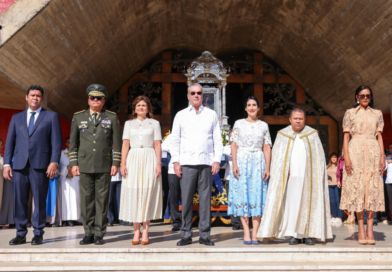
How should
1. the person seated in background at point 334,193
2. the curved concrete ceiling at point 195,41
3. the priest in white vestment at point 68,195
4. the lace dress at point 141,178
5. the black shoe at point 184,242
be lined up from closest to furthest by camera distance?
the black shoe at point 184,242, the lace dress at point 141,178, the curved concrete ceiling at point 195,41, the priest in white vestment at point 68,195, the person seated in background at point 334,193

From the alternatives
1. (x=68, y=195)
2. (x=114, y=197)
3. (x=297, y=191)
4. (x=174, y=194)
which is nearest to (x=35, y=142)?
(x=174, y=194)

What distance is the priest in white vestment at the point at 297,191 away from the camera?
442cm

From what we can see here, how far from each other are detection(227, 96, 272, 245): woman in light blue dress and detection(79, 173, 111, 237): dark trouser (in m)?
1.43

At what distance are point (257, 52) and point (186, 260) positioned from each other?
9704 mm

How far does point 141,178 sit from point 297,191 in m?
1.74

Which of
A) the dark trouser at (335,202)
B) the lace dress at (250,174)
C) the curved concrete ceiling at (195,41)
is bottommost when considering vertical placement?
the dark trouser at (335,202)

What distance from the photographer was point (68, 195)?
7.72 metres

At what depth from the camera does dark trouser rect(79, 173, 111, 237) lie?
4.38 meters

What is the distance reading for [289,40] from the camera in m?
10.6

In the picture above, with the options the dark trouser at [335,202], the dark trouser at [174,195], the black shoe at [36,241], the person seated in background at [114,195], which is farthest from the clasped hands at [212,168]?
the dark trouser at [335,202]

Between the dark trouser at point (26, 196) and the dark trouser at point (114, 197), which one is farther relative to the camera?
the dark trouser at point (114, 197)

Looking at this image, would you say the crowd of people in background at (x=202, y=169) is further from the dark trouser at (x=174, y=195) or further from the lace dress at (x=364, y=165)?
the dark trouser at (x=174, y=195)

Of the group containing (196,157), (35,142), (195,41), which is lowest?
(196,157)

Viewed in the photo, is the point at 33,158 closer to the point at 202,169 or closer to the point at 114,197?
the point at 202,169
